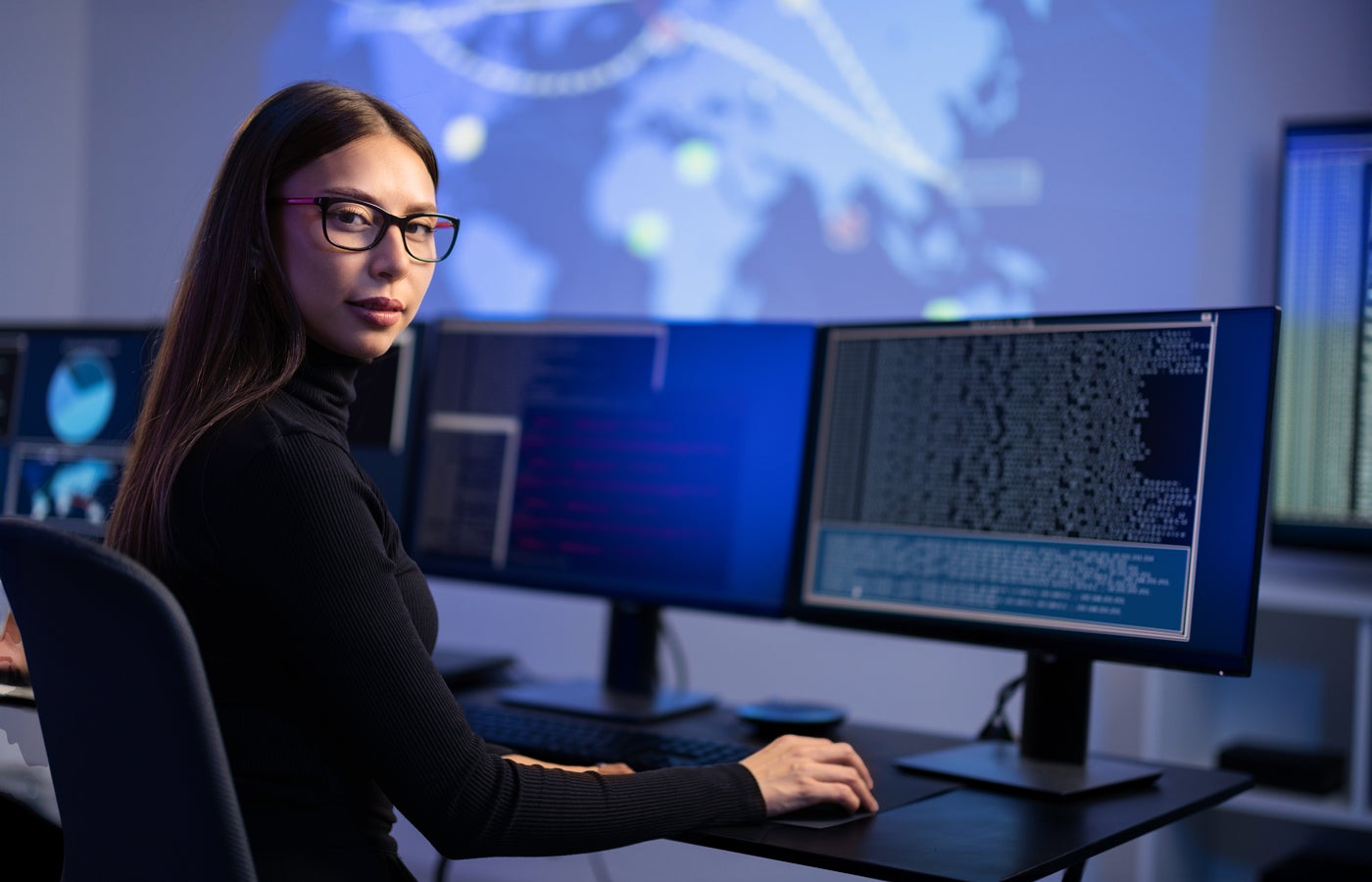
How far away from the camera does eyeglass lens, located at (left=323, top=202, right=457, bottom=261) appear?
1.07 meters

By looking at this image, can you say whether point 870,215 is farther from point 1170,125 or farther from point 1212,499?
point 1212,499

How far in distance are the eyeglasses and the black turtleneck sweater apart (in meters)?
0.15

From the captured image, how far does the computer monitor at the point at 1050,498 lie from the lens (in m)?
1.24

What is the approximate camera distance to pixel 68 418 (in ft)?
6.77

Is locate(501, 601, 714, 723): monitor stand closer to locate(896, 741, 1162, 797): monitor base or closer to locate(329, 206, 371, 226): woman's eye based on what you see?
locate(896, 741, 1162, 797): monitor base

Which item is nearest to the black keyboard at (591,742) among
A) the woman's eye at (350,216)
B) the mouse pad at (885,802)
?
the mouse pad at (885,802)

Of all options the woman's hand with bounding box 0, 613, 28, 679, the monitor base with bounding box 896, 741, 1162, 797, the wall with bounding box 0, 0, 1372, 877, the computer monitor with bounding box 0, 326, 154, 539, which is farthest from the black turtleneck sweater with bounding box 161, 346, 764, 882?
the wall with bounding box 0, 0, 1372, 877

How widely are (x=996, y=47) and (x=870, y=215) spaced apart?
1.30ft

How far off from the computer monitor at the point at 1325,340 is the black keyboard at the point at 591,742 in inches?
53.4

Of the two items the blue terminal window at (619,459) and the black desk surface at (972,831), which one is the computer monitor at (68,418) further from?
the black desk surface at (972,831)

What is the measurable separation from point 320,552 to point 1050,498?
0.75 meters

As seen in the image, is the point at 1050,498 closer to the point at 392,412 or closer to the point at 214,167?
the point at 392,412

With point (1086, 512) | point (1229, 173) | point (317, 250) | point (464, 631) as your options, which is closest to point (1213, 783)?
point (1086, 512)

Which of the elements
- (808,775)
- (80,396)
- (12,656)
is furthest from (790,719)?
(80,396)
